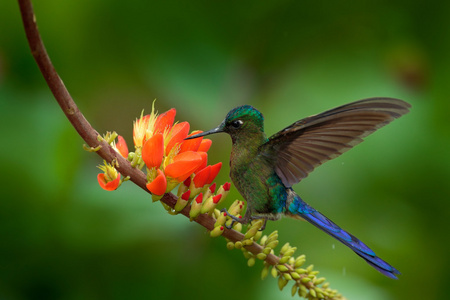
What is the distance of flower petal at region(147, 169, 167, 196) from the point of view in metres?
0.67

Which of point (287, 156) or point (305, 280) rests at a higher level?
point (287, 156)

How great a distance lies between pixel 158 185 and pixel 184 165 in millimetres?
47

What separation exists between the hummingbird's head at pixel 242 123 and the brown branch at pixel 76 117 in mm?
203

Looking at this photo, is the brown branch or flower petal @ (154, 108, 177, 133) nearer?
the brown branch

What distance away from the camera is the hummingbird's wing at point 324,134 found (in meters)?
0.71

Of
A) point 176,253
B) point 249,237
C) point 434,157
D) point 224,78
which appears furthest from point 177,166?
point 434,157

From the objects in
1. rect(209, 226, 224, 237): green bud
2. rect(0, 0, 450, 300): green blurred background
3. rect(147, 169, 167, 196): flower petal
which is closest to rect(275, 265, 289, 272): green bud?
rect(209, 226, 224, 237): green bud

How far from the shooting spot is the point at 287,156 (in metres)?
0.91

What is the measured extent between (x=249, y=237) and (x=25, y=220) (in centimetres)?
89

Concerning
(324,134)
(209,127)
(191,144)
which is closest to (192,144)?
(191,144)

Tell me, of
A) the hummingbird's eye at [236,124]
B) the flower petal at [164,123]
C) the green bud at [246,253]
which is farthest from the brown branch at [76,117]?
the hummingbird's eye at [236,124]

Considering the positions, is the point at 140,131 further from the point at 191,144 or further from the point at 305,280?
the point at 305,280

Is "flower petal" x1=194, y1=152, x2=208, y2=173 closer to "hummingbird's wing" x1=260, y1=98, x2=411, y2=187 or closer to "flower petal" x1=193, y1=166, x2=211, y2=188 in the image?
"flower petal" x1=193, y1=166, x2=211, y2=188

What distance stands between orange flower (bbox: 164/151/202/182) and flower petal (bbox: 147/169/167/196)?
0.03 meters
